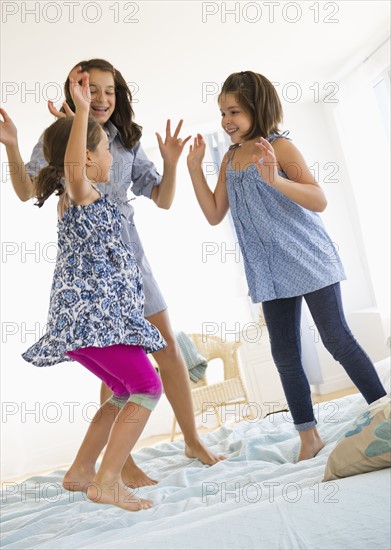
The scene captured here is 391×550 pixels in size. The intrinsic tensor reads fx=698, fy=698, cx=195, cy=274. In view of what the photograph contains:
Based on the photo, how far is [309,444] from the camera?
2.07m

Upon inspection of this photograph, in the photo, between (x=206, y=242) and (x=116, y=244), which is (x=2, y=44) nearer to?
(x=116, y=244)

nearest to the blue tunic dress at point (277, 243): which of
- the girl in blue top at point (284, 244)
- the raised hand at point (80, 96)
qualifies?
the girl in blue top at point (284, 244)

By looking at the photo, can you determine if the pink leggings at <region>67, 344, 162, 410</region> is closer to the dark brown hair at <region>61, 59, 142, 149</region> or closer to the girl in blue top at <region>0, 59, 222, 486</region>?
the girl in blue top at <region>0, 59, 222, 486</region>

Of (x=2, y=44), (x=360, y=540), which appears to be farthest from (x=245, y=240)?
(x=2, y=44)

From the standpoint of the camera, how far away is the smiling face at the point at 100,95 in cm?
231

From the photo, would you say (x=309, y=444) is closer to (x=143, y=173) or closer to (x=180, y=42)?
(x=143, y=173)

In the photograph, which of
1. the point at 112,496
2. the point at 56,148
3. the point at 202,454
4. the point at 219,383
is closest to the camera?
the point at 112,496

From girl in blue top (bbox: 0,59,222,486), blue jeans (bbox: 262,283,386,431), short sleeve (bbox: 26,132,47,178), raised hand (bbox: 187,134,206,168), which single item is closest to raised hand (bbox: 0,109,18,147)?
girl in blue top (bbox: 0,59,222,486)

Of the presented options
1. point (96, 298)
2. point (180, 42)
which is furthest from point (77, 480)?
point (180, 42)

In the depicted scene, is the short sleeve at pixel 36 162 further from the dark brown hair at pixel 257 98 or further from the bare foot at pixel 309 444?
the bare foot at pixel 309 444

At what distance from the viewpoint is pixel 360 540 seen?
1.14 meters

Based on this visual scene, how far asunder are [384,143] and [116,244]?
3.82 meters

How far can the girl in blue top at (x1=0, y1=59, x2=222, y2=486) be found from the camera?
2.28 m

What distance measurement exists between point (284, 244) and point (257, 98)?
49 centimetres
